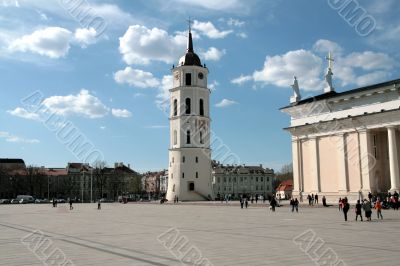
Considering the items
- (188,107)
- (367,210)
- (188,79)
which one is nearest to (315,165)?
(367,210)

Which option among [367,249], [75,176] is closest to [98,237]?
[367,249]

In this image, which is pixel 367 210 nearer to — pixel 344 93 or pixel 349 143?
pixel 349 143

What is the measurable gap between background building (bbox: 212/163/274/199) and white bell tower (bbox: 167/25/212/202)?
72.7m

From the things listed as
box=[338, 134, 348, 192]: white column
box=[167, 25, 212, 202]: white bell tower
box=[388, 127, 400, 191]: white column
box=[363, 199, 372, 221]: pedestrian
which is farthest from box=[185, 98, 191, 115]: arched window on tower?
box=[363, 199, 372, 221]: pedestrian

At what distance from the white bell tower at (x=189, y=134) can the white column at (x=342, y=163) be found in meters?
37.2

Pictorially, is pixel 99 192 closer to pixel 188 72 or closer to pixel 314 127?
pixel 188 72

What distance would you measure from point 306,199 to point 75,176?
4826 inches

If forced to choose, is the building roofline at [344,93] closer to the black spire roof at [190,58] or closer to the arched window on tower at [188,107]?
the arched window on tower at [188,107]

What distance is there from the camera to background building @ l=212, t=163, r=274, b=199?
15950 centimetres

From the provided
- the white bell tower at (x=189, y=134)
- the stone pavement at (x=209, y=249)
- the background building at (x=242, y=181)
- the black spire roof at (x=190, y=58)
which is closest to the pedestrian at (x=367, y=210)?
the stone pavement at (x=209, y=249)

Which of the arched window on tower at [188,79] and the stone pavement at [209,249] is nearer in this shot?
the stone pavement at [209,249]

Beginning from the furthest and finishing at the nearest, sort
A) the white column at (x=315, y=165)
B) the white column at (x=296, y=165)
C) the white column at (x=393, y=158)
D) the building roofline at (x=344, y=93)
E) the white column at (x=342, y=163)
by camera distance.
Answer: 1. the white column at (x=296, y=165)
2. the white column at (x=315, y=165)
3. the white column at (x=342, y=163)
4. the building roofline at (x=344, y=93)
5. the white column at (x=393, y=158)

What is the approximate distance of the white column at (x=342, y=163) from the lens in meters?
50.8

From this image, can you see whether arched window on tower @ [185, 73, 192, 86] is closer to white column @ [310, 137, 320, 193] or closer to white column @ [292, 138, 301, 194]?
white column @ [292, 138, 301, 194]
